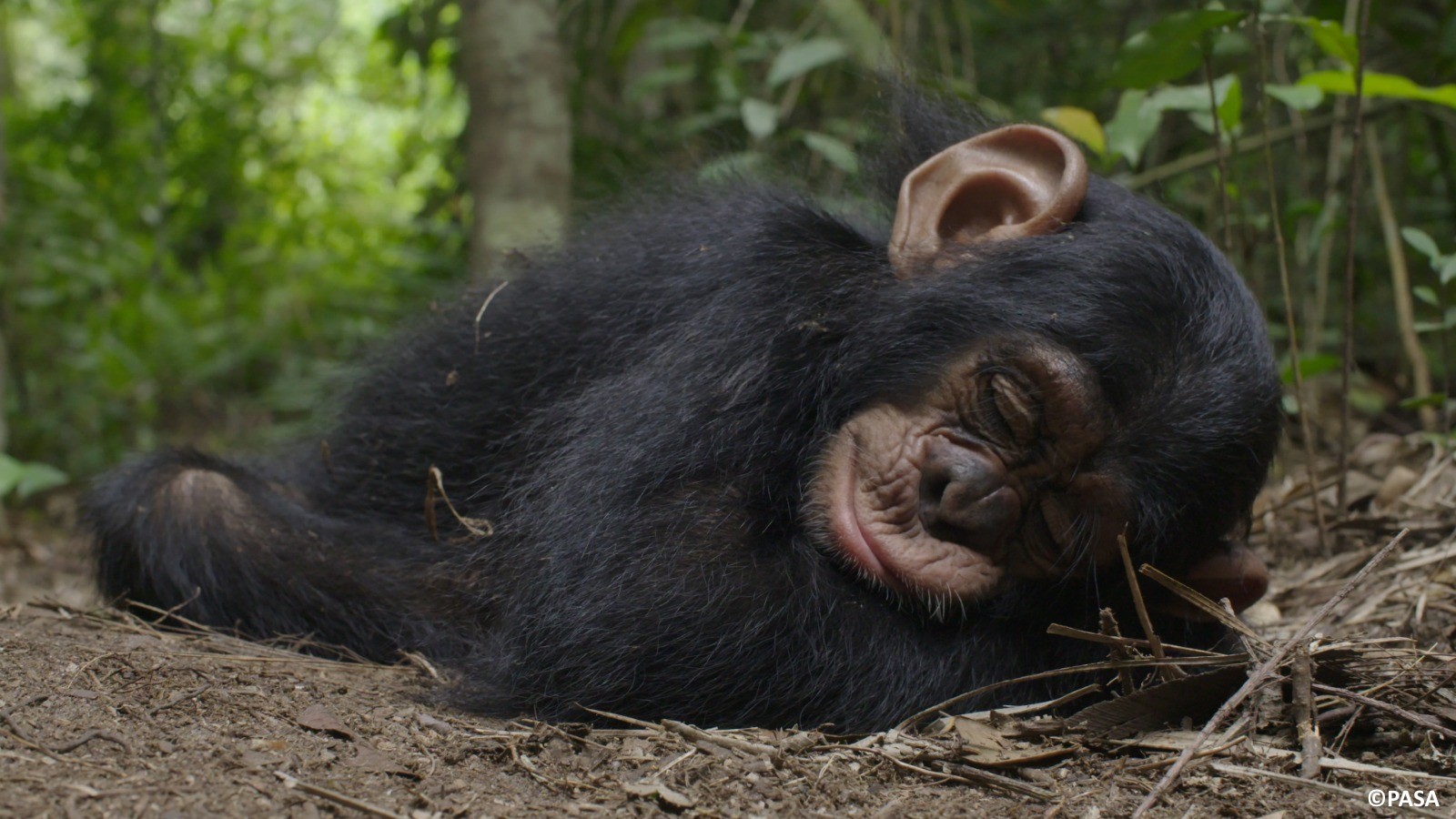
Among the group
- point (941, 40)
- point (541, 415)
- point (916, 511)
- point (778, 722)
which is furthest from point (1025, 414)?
point (941, 40)

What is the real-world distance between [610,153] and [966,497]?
13.9 ft

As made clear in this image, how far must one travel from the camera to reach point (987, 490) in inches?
124

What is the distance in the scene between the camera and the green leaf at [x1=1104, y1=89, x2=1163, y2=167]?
14.7 feet

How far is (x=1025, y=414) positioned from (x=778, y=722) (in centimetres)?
104

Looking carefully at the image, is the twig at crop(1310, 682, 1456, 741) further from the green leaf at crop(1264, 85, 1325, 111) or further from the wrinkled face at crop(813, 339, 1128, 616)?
the green leaf at crop(1264, 85, 1325, 111)

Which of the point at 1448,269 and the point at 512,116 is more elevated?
the point at 512,116

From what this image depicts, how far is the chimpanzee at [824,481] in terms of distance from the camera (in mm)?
3094

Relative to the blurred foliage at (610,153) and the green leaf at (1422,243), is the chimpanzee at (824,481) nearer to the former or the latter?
the blurred foliage at (610,153)

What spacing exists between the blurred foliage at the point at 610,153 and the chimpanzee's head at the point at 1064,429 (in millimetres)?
1097

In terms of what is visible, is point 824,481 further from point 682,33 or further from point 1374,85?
point 682,33

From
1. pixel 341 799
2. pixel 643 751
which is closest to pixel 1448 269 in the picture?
pixel 643 751

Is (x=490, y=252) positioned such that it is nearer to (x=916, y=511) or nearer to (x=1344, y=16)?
(x=916, y=511)

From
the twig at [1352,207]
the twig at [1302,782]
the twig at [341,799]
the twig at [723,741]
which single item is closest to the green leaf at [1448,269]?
the twig at [1352,207]

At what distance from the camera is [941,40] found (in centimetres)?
632
